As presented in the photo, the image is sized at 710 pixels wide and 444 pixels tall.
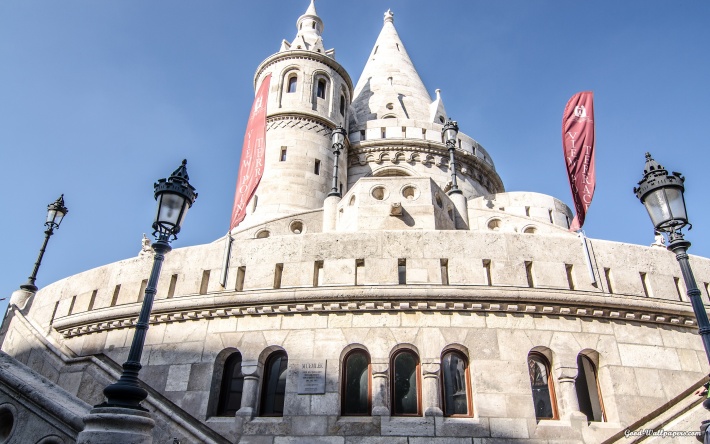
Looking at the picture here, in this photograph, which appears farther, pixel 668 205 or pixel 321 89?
pixel 321 89

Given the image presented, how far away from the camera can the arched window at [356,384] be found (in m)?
7.63

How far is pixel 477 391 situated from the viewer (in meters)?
7.45

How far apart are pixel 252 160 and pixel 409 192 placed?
4.69 metres

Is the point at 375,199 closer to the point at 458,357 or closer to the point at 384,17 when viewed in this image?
the point at 458,357

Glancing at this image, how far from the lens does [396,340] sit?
25.9 feet

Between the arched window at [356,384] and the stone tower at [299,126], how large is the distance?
12.1 m

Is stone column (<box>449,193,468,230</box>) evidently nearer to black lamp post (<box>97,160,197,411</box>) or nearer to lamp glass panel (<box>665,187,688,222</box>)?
lamp glass panel (<box>665,187,688,222</box>)

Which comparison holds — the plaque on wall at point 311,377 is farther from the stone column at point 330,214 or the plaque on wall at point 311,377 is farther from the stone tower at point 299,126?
the stone tower at point 299,126

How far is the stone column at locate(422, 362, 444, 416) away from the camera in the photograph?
7.27 meters

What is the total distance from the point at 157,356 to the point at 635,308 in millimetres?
8107

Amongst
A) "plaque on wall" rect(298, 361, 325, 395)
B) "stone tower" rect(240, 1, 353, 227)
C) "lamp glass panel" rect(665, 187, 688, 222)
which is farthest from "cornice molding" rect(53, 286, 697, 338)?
"stone tower" rect(240, 1, 353, 227)

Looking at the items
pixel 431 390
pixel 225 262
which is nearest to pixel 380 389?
pixel 431 390

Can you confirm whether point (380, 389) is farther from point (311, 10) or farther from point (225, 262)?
point (311, 10)

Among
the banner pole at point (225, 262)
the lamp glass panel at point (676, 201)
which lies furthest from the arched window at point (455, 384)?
the banner pole at point (225, 262)
